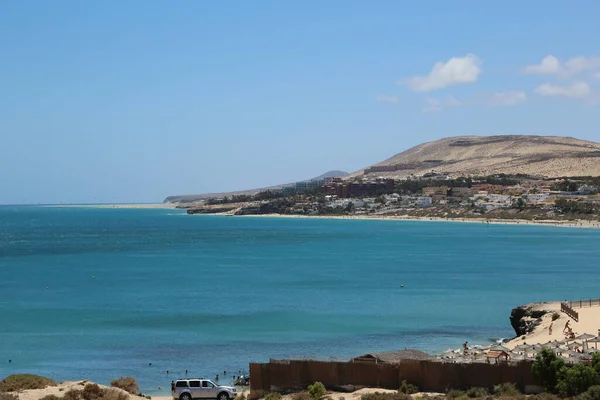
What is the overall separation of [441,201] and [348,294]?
451 feet

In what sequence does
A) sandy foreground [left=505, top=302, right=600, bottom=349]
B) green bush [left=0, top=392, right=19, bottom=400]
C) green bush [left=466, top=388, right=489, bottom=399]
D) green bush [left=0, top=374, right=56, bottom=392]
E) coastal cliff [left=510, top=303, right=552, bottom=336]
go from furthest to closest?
coastal cliff [left=510, top=303, right=552, bottom=336], sandy foreground [left=505, top=302, right=600, bottom=349], green bush [left=0, top=374, right=56, bottom=392], green bush [left=0, top=392, right=19, bottom=400], green bush [left=466, top=388, right=489, bottom=399]

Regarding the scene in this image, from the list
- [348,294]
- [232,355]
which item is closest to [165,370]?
[232,355]

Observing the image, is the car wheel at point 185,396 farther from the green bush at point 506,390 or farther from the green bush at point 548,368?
the green bush at point 548,368

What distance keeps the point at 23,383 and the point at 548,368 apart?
14621mm

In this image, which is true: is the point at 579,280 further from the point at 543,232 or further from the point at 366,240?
the point at 543,232

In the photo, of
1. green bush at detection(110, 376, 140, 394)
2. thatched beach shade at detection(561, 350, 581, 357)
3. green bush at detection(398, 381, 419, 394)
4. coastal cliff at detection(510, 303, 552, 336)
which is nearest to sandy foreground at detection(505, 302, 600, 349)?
coastal cliff at detection(510, 303, 552, 336)

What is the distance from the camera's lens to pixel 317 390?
69.1 ft

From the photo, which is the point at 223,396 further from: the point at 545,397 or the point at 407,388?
the point at 545,397

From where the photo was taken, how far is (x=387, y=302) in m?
50.9

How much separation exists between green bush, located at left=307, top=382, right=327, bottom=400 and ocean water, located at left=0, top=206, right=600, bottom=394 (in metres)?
8.74

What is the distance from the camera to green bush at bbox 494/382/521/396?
802 inches

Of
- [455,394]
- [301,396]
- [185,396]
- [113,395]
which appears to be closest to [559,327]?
[455,394]

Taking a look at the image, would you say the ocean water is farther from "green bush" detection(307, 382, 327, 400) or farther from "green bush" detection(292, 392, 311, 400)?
"green bush" detection(307, 382, 327, 400)

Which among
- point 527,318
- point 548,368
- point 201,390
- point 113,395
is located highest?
point 548,368
